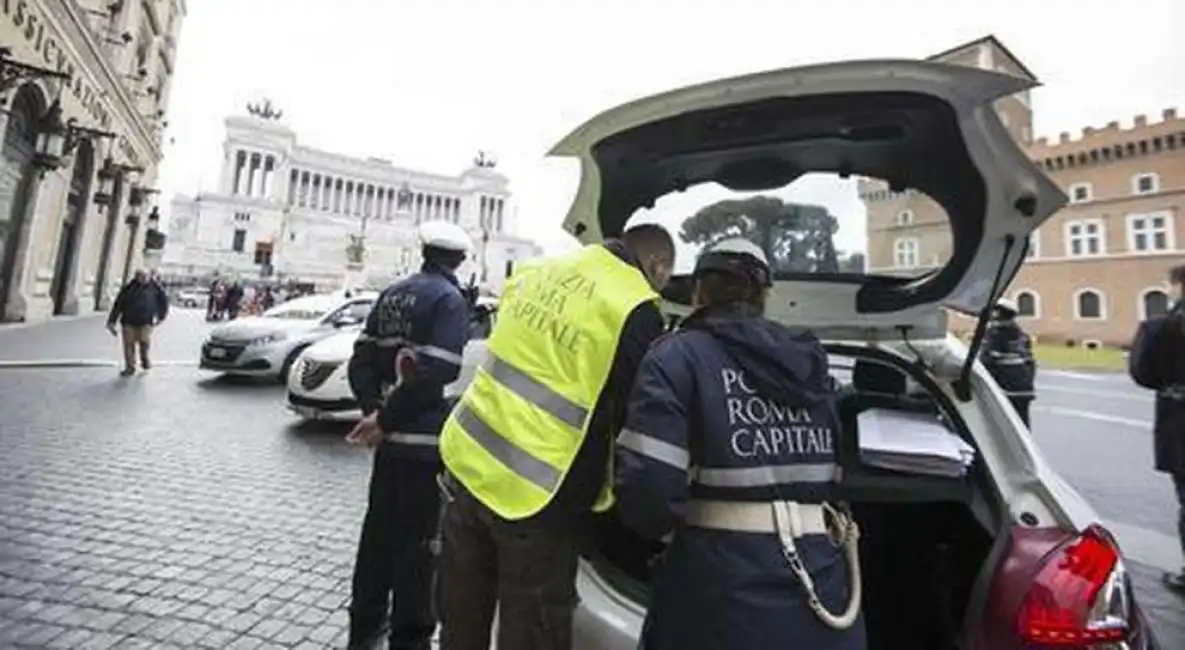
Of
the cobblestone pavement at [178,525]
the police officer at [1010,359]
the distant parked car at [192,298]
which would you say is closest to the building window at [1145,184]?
the cobblestone pavement at [178,525]

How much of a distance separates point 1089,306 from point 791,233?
47.4 meters

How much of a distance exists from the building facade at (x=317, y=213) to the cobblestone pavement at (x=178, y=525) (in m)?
53.6

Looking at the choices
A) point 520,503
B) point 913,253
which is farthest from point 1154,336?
point 520,503

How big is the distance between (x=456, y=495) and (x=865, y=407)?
1728 mm

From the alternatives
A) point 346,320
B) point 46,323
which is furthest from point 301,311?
point 46,323

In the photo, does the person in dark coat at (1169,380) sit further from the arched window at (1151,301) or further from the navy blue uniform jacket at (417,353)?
the arched window at (1151,301)

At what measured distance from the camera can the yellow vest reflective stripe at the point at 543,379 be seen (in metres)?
1.75

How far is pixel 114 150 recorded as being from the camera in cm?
2147

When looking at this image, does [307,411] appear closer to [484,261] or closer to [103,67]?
[103,67]

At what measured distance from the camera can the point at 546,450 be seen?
1.76m

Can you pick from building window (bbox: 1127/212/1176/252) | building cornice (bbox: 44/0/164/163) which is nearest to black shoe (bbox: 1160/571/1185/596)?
building cornice (bbox: 44/0/164/163)

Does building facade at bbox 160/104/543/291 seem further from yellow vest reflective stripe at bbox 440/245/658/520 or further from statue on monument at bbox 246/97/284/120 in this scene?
yellow vest reflective stripe at bbox 440/245/658/520

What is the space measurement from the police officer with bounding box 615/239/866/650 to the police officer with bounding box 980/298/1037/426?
244 inches

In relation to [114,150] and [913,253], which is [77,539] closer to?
[913,253]
